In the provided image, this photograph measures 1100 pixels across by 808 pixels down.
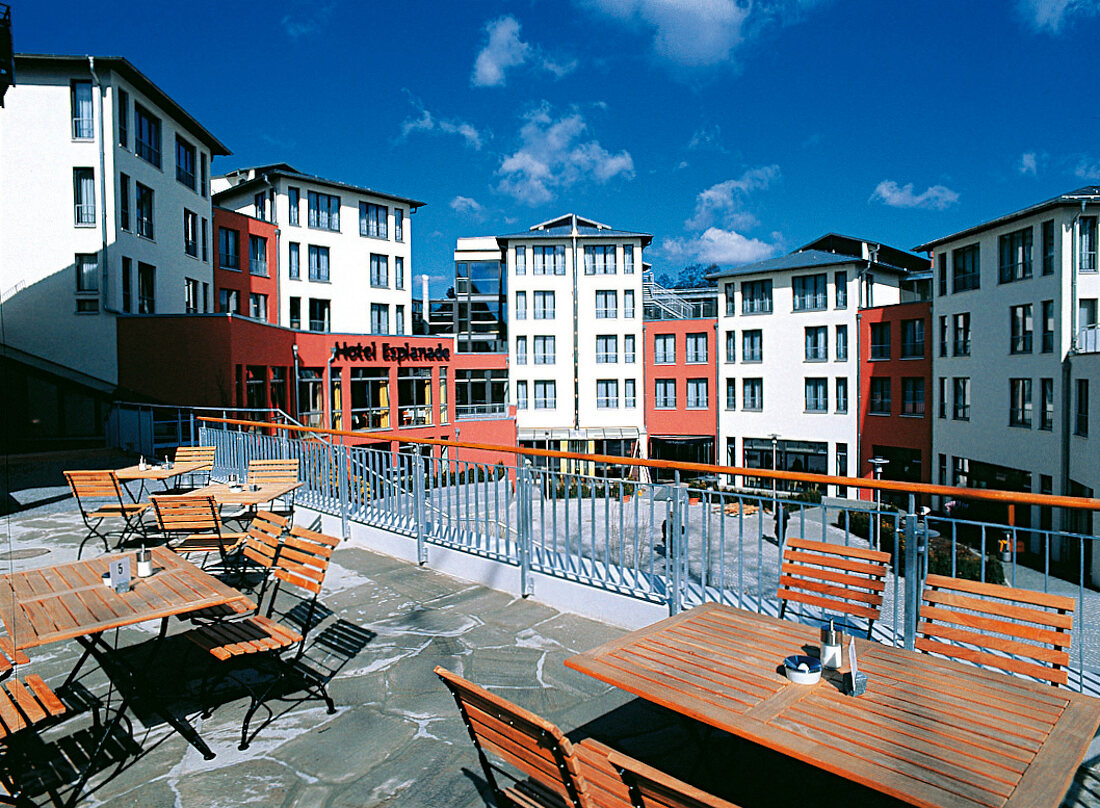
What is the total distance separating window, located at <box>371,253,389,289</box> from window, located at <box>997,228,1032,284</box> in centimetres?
3316

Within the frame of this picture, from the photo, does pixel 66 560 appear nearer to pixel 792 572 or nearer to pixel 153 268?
pixel 792 572

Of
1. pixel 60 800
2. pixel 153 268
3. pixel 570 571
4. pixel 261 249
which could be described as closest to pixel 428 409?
pixel 261 249

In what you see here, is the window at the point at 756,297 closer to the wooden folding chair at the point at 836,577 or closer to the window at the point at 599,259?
the window at the point at 599,259

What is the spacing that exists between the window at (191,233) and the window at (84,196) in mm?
5465

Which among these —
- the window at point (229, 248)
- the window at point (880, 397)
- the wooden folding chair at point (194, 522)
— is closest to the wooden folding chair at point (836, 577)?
the wooden folding chair at point (194, 522)

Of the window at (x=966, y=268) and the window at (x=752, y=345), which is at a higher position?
the window at (x=966, y=268)

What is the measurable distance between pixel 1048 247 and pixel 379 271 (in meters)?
34.6

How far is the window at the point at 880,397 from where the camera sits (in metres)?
39.2

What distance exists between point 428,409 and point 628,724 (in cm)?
3745

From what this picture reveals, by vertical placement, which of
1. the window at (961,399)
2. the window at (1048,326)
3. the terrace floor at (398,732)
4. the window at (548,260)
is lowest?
the terrace floor at (398,732)

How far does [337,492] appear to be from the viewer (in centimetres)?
913

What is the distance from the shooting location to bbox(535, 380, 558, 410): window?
45531 mm

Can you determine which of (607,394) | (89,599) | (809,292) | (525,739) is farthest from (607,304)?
(525,739)

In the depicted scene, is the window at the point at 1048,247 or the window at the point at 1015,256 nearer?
the window at the point at 1048,247
